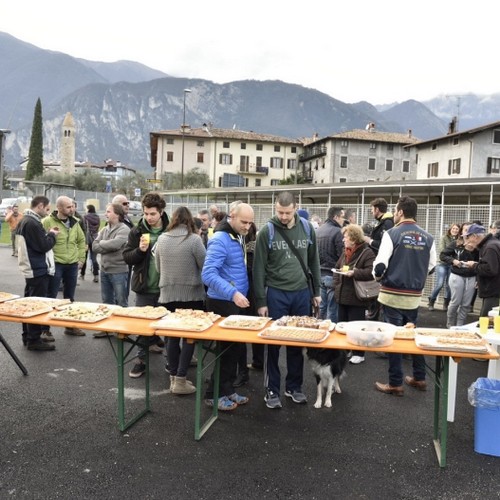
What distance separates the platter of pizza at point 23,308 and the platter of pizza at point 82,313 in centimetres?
12

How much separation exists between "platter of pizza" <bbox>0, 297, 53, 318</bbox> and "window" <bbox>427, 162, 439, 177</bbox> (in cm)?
4483

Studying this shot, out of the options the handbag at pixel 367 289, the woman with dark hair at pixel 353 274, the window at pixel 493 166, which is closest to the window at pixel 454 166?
the window at pixel 493 166

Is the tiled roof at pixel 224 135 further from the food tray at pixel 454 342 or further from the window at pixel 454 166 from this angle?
the food tray at pixel 454 342

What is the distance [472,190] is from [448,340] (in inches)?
438

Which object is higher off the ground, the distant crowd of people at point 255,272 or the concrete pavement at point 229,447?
the distant crowd of people at point 255,272

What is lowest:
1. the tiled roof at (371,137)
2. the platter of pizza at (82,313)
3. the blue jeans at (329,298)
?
the blue jeans at (329,298)

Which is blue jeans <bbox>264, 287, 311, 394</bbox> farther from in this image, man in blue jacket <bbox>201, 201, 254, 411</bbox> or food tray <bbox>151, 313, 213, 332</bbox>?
food tray <bbox>151, 313, 213, 332</bbox>

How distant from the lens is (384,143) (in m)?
63.5

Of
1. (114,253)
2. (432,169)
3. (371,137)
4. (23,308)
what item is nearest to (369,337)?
(23,308)

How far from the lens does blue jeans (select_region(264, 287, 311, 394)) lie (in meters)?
4.71

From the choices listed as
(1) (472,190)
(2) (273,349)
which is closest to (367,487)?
(2) (273,349)

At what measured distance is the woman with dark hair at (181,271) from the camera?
16.0 feet

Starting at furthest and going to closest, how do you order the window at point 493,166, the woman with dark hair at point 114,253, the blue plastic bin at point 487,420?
the window at point 493,166, the woman with dark hair at point 114,253, the blue plastic bin at point 487,420

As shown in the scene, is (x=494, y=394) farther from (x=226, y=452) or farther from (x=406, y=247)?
(x=226, y=452)
